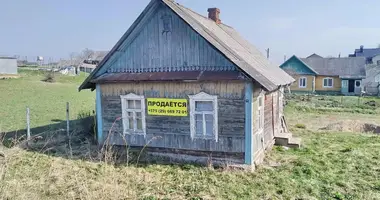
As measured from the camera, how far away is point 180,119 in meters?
10.3

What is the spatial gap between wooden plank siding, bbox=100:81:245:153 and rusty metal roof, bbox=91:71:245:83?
0.89 feet

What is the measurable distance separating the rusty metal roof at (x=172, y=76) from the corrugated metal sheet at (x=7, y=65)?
38187mm

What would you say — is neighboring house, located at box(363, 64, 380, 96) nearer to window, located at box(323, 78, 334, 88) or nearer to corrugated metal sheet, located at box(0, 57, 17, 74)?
window, located at box(323, 78, 334, 88)

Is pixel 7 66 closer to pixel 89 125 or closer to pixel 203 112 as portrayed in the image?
pixel 89 125

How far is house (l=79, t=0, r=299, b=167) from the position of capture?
9500 mm

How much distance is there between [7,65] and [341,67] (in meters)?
46.3

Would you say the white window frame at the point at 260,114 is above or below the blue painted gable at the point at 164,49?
below

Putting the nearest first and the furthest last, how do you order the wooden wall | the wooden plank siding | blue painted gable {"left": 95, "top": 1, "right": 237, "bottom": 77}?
the wooden plank siding, blue painted gable {"left": 95, "top": 1, "right": 237, "bottom": 77}, the wooden wall

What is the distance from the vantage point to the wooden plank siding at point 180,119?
9.55 m

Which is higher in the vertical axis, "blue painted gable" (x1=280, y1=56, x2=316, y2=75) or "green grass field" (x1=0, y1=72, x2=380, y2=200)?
"blue painted gable" (x1=280, y1=56, x2=316, y2=75)

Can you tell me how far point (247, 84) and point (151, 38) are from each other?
387 cm

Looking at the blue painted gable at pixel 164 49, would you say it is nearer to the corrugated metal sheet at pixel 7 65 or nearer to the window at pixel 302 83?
the window at pixel 302 83

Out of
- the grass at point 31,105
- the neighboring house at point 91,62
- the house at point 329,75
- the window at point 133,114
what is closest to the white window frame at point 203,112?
the window at point 133,114

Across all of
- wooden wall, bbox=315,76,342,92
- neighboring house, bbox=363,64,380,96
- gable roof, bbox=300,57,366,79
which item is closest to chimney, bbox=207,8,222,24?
gable roof, bbox=300,57,366,79
